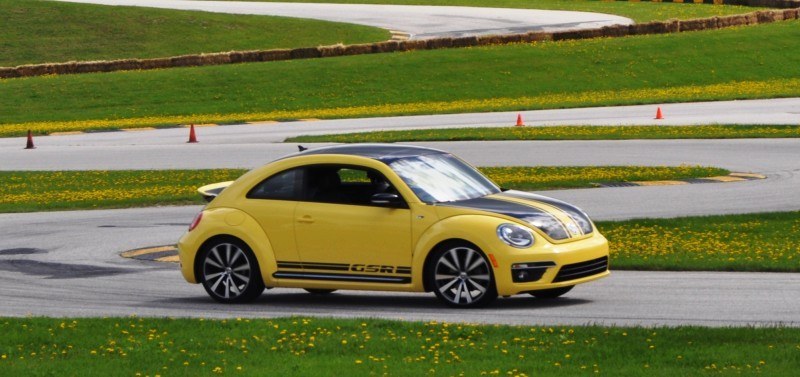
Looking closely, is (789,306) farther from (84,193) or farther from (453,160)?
(84,193)

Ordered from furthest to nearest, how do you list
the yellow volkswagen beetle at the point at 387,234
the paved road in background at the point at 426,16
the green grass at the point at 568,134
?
the paved road in background at the point at 426,16, the green grass at the point at 568,134, the yellow volkswagen beetle at the point at 387,234

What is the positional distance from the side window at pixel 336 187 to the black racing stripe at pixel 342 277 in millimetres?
652

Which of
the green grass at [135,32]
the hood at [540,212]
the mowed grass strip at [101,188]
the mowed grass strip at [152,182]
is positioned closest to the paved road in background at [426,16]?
the green grass at [135,32]

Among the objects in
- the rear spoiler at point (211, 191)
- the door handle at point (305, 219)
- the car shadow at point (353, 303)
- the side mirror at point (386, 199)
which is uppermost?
the side mirror at point (386, 199)

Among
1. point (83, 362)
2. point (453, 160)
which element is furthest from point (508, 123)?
point (83, 362)

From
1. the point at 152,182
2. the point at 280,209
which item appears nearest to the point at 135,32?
the point at 152,182

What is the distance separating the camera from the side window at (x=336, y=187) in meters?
13.0

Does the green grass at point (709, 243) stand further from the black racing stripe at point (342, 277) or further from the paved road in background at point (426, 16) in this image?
the paved road in background at point (426, 16)

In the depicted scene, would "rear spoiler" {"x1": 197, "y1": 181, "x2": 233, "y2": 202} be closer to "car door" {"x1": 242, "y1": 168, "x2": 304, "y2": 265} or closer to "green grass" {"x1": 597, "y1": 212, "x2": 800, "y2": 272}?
"car door" {"x1": 242, "y1": 168, "x2": 304, "y2": 265}

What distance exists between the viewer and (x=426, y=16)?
64.8 meters

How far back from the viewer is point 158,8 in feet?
210

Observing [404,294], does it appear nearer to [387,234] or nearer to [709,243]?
[387,234]

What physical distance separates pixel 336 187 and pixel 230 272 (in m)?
1.24

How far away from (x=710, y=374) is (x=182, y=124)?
3176 cm
